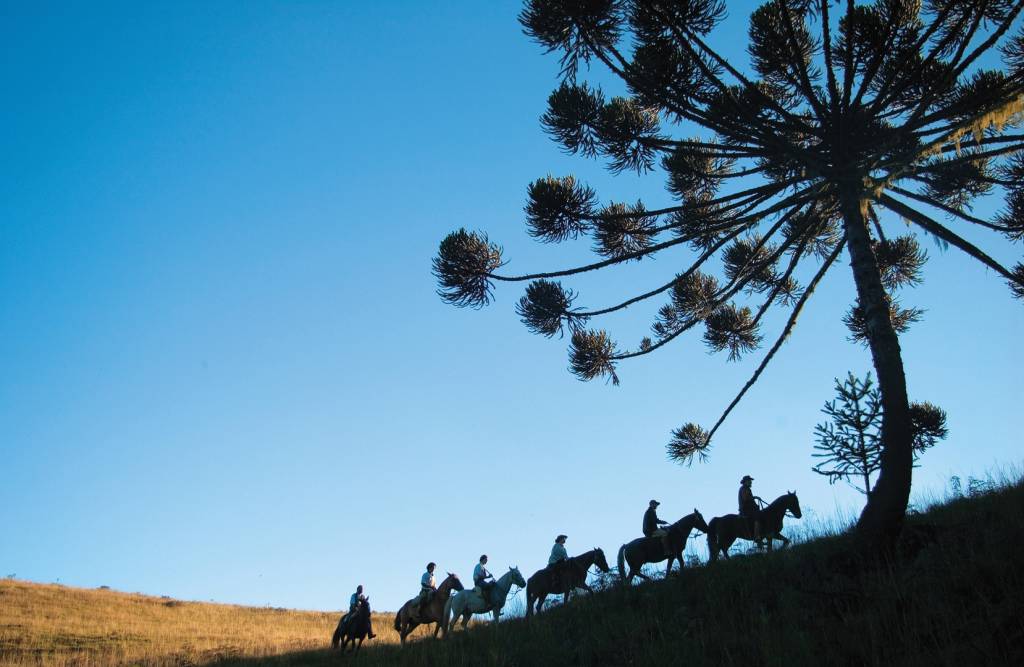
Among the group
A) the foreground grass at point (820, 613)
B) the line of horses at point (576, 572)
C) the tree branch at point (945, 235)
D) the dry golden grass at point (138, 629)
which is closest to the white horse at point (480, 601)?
the line of horses at point (576, 572)

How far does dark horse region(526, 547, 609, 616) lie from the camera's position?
12.3 meters

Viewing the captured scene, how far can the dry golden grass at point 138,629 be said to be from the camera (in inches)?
618

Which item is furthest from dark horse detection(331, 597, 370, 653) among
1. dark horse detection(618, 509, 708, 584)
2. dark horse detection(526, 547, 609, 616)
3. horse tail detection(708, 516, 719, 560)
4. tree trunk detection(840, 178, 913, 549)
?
tree trunk detection(840, 178, 913, 549)

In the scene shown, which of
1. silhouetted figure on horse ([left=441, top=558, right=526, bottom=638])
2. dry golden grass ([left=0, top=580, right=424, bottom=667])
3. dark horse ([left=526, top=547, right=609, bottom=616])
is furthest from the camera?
dry golden grass ([left=0, top=580, right=424, bottom=667])

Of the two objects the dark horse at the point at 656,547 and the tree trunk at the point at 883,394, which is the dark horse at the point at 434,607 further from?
the tree trunk at the point at 883,394

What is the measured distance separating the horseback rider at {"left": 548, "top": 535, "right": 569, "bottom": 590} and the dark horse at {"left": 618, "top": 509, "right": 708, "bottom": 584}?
1.01 metres

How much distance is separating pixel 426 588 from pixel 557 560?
2.73m

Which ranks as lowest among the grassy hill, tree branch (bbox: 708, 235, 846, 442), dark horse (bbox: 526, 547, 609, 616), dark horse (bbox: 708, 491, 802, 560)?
the grassy hill

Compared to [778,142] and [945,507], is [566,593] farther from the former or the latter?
[778,142]

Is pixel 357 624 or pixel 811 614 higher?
pixel 357 624

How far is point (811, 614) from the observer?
6652 millimetres

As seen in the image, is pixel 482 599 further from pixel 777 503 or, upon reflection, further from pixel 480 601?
pixel 777 503

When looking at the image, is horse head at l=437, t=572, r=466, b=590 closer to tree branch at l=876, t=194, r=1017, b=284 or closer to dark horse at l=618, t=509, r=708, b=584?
dark horse at l=618, t=509, r=708, b=584

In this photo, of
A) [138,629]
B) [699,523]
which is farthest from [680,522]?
[138,629]
